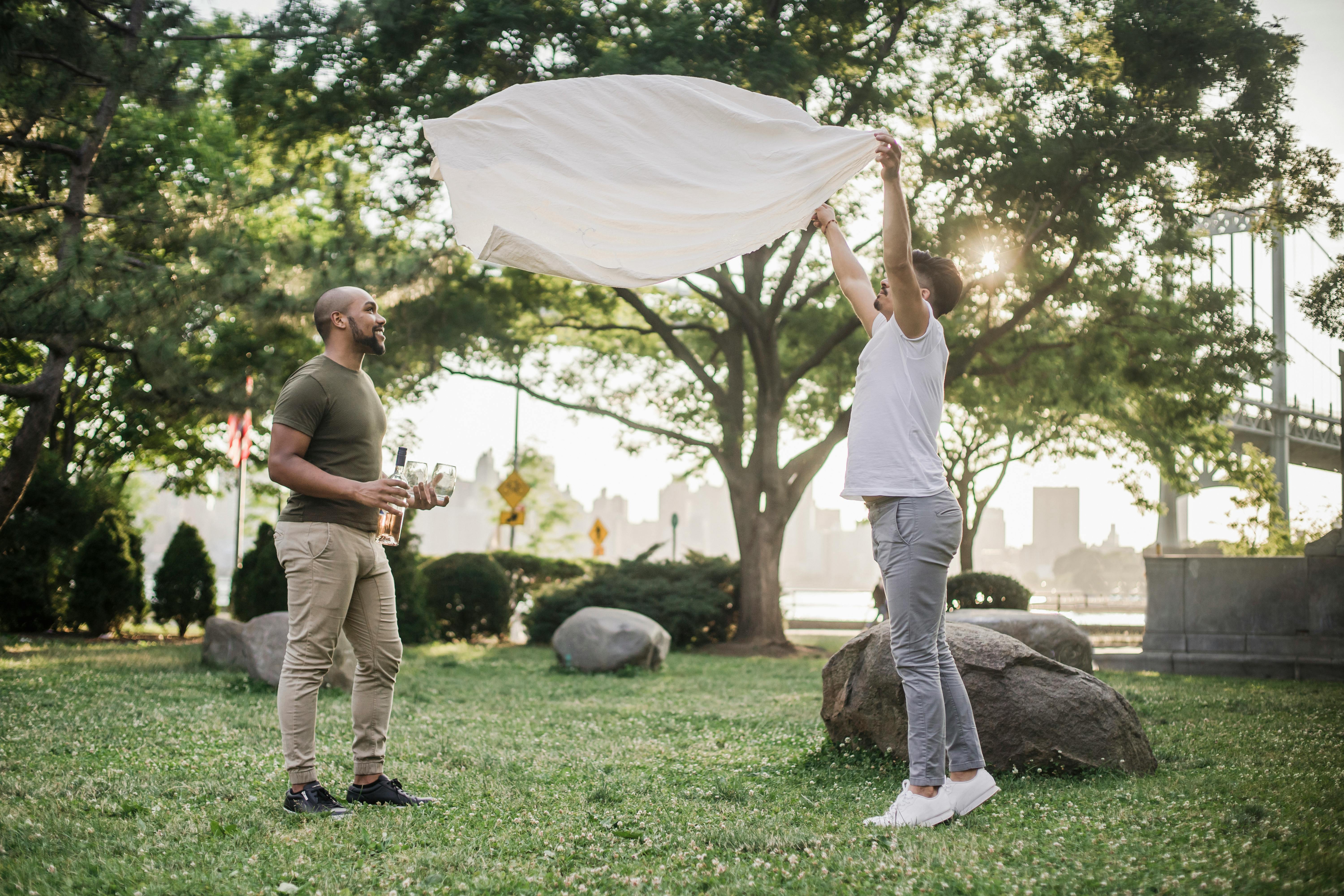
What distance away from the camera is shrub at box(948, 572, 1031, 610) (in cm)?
1702

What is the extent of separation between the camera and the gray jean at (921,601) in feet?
12.8

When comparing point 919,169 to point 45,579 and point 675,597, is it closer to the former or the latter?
point 675,597

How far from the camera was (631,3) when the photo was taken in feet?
43.4

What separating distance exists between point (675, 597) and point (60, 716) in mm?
11282

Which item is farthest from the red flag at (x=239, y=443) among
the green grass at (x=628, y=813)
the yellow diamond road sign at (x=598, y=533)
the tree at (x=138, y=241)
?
the yellow diamond road sign at (x=598, y=533)

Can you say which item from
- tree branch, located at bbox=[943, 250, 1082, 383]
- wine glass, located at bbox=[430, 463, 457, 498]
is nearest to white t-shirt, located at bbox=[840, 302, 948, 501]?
wine glass, located at bbox=[430, 463, 457, 498]

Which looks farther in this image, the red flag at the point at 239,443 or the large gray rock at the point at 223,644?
the red flag at the point at 239,443

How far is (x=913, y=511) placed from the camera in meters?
3.93

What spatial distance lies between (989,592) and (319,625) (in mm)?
14828

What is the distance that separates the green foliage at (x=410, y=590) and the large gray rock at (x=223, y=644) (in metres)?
4.94

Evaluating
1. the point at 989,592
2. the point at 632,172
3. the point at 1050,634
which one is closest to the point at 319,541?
the point at 632,172

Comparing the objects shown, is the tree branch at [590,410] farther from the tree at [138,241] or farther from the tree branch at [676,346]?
the tree at [138,241]

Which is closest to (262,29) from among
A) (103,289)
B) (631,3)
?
(103,289)

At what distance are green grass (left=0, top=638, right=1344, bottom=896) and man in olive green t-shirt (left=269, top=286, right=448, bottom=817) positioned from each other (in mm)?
303
